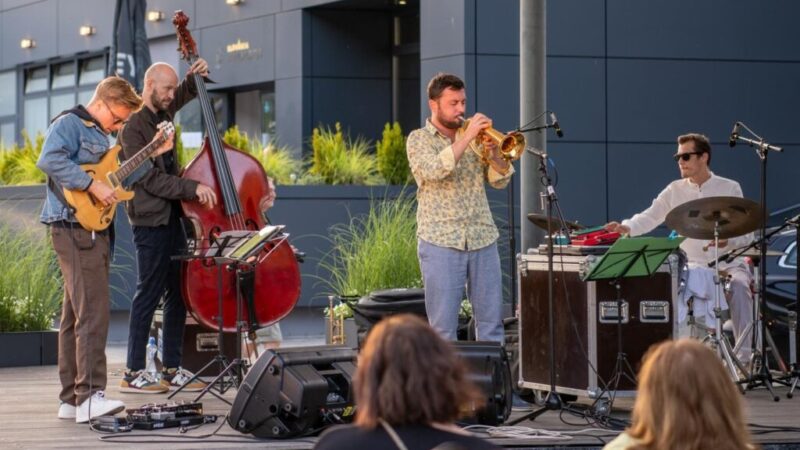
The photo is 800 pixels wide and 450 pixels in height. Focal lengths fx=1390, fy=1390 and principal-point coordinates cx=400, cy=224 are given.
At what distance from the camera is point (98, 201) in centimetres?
698

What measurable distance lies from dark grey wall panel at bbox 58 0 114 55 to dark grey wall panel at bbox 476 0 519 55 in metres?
8.23

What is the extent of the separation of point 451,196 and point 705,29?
7.30m

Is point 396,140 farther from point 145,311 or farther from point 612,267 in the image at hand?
point 612,267

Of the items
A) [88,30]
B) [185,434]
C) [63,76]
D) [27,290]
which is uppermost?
[88,30]

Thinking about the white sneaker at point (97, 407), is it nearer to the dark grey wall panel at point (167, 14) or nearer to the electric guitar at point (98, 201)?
the electric guitar at point (98, 201)

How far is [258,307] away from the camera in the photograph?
8.20 meters

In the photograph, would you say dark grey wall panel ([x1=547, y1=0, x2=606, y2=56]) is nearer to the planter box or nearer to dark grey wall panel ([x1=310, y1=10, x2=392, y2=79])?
dark grey wall panel ([x1=310, y1=10, x2=392, y2=79])

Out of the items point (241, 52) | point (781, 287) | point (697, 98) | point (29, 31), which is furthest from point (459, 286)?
point (29, 31)

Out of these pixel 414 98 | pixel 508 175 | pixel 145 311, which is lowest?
pixel 145 311

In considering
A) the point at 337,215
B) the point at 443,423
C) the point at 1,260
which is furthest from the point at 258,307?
the point at 337,215

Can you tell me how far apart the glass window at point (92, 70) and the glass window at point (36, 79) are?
135 centimetres

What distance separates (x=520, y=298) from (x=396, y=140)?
6410 mm

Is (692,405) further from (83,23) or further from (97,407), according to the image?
(83,23)

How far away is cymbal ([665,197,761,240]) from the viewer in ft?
26.5
